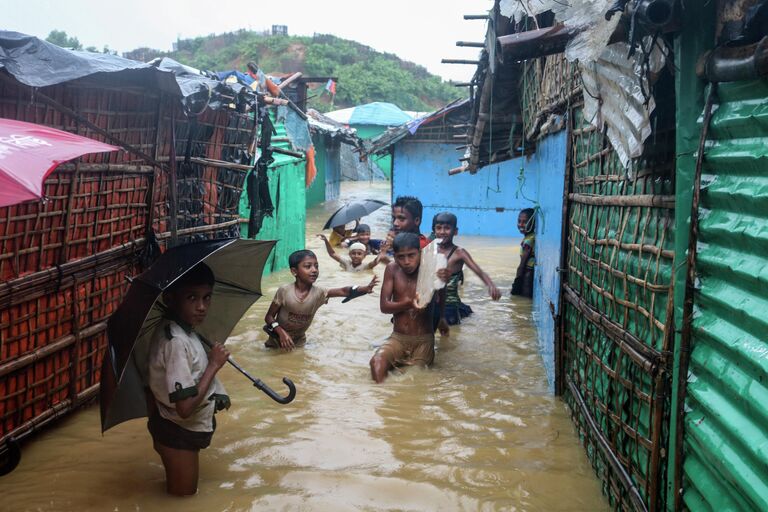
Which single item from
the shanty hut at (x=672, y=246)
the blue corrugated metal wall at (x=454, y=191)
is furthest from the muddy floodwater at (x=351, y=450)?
the blue corrugated metal wall at (x=454, y=191)

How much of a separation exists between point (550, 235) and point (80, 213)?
4256mm

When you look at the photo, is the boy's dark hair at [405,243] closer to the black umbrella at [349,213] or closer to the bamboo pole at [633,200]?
the bamboo pole at [633,200]

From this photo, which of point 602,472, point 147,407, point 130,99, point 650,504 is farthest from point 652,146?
point 130,99

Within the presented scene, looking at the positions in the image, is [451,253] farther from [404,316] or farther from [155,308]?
Result: [155,308]

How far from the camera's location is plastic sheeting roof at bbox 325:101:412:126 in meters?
37.0

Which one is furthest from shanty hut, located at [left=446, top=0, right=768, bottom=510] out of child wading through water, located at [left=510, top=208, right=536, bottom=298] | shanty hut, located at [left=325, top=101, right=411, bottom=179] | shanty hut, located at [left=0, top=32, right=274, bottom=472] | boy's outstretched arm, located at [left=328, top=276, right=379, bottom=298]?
shanty hut, located at [left=325, top=101, right=411, bottom=179]

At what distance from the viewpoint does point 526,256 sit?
34.7 ft

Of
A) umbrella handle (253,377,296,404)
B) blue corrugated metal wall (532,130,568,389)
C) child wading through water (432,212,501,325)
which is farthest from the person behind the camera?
child wading through water (432,212,501,325)

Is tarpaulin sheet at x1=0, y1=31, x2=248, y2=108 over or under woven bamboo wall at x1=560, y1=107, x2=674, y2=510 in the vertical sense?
over

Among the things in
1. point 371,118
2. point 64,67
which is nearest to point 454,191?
point 64,67

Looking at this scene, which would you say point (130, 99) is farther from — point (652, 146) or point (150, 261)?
point (652, 146)

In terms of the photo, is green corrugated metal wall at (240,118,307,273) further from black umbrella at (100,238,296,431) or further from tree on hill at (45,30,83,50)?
tree on hill at (45,30,83,50)

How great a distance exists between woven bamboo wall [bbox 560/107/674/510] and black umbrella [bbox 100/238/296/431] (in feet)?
5.92

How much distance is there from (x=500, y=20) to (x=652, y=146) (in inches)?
131
